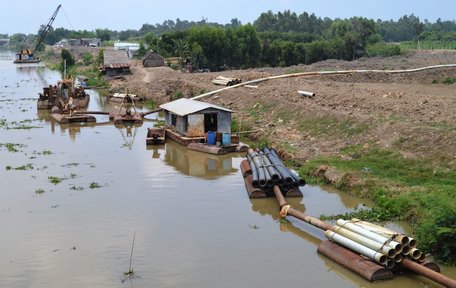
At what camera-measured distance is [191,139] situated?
86.5 ft


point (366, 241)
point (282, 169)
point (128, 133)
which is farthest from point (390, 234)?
point (128, 133)

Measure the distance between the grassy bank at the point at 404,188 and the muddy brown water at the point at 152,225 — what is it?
0.69 meters

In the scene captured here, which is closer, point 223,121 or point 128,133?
point 223,121

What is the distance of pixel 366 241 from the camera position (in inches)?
484

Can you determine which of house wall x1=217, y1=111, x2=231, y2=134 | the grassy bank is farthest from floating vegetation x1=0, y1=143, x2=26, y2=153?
the grassy bank

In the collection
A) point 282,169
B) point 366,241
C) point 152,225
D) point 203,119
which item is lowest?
point 152,225

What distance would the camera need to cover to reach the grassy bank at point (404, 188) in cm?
1273

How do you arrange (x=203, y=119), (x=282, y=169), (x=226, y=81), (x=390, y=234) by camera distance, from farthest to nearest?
1. (x=226, y=81)
2. (x=203, y=119)
3. (x=282, y=169)
4. (x=390, y=234)

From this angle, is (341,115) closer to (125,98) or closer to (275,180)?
(275,180)

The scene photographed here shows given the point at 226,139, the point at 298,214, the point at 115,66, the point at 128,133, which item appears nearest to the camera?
the point at 298,214

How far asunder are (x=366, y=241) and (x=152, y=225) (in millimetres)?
6031

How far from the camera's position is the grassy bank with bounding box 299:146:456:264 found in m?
12.7

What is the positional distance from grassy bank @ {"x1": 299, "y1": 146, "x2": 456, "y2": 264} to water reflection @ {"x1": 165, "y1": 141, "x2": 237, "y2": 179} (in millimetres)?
3433

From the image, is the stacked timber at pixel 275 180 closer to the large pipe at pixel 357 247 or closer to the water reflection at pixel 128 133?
the large pipe at pixel 357 247
